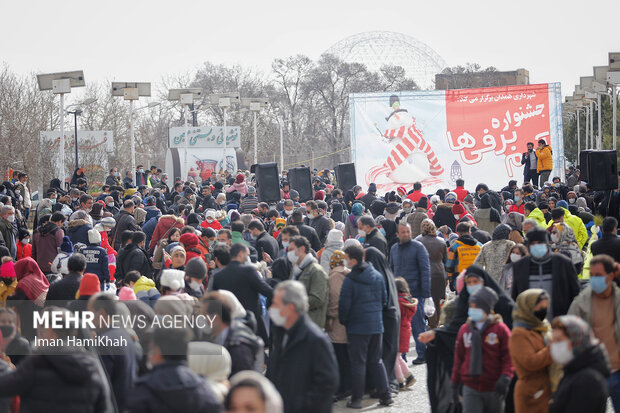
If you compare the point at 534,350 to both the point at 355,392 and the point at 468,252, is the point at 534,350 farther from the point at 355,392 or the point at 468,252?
the point at 468,252

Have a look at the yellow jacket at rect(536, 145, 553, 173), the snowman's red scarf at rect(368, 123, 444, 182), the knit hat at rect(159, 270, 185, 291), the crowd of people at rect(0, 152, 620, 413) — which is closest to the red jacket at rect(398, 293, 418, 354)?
the crowd of people at rect(0, 152, 620, 413)

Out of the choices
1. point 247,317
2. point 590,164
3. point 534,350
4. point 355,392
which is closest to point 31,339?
point 247,317

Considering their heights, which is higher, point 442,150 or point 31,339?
point 442,150

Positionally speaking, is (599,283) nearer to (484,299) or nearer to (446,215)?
(484,299)

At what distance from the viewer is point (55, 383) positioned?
5.70 metres

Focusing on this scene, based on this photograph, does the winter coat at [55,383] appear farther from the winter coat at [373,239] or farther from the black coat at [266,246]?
the black coat at [266,246]

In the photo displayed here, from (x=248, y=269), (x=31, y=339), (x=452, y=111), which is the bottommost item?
(x=31, y=339)

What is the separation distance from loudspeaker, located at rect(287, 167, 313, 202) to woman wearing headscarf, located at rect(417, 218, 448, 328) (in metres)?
9.35

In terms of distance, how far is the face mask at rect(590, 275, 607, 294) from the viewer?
7605mm

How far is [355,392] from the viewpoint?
964 centimetres

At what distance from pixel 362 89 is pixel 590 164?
5681 centimetres

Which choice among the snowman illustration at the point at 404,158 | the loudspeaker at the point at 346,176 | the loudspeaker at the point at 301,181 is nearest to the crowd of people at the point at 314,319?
the loudspeaker at the point at 301,181

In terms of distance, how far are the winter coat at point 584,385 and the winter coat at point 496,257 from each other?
519cm

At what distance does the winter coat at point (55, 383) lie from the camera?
18.6 feet
